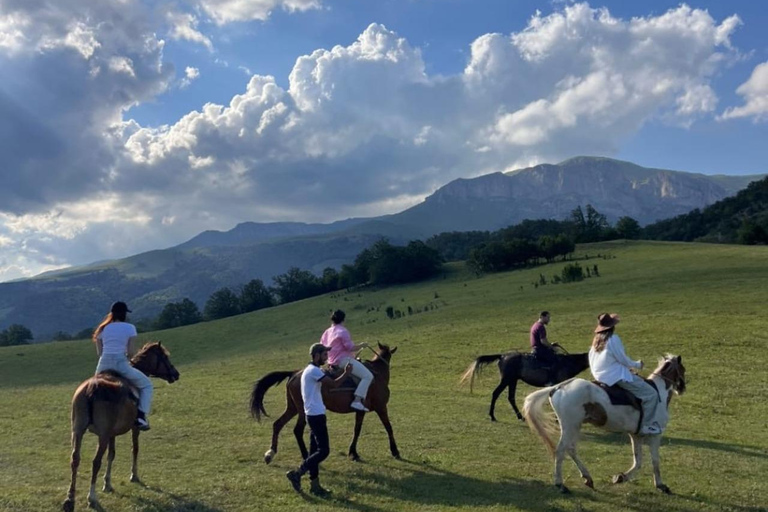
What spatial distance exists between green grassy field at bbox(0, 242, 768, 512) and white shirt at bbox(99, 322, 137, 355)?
98.7 inches

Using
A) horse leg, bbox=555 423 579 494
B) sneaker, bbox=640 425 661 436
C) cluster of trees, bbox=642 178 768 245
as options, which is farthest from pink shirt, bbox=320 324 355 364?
cluster of trees, bbox=642 178 768 245

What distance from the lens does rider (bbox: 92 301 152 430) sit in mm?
10508

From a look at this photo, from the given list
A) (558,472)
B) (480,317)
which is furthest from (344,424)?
(480,317)

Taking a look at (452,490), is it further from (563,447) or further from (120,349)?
(120,349)

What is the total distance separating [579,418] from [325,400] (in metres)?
5.04

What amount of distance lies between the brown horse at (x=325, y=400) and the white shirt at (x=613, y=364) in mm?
4548

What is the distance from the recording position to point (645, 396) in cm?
1050

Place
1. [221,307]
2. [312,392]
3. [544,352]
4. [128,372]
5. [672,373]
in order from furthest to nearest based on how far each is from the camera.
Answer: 1. [221,307]
2. [544,352]
3. [672,373]
4. [128,372]
5. [312,392]

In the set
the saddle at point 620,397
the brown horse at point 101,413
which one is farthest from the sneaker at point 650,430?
the brown horse at point 101,413

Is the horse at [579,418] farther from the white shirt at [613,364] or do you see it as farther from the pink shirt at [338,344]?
the pink shirt at [338,344]

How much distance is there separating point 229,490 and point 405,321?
37.3 meters

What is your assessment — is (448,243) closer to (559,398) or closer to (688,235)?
(688,235)

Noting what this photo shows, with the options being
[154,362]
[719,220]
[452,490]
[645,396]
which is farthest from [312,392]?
[719,220]

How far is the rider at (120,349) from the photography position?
34.5ft
